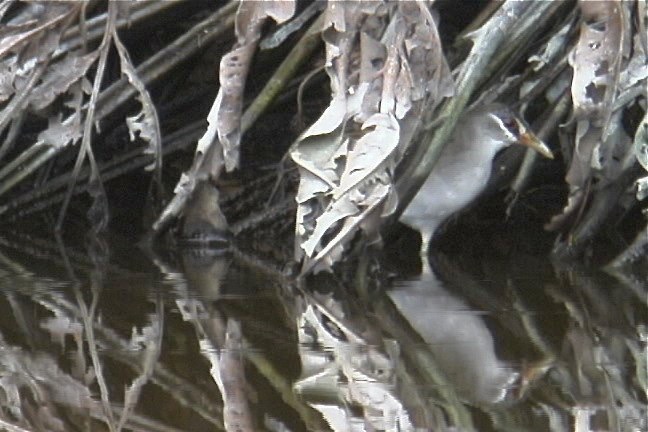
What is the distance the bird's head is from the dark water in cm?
35

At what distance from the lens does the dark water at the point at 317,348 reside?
98.1 inches

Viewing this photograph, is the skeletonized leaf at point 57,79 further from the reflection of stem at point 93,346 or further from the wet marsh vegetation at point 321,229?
the reflection of stem at point 93,346

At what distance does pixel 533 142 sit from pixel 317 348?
1.30m

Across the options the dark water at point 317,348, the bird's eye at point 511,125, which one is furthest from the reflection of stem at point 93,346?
the bird's eye at point 511,125

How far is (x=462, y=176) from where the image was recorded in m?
4.30

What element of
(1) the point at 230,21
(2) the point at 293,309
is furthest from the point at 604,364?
(1) the point at 230,21

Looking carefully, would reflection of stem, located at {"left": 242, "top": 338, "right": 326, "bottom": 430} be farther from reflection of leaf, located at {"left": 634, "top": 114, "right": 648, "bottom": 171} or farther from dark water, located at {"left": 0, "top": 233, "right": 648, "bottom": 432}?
reflection of leaf, located at {"left": 634, "top": 114, "right": 648, "bottom": 171}

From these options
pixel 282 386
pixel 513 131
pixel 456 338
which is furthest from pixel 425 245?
pixel 282 386

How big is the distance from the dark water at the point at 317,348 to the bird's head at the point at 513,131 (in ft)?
1.14

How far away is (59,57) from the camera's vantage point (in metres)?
4.30

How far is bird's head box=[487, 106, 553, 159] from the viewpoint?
402cm

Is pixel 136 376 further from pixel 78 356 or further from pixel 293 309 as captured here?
pixel 293 309

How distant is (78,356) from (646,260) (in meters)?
1.82

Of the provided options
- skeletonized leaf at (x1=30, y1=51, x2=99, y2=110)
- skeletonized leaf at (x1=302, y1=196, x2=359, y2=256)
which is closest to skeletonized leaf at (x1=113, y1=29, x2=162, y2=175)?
skeletonized leaf at (x1=30, y1=51, x2=99, y2=110)
